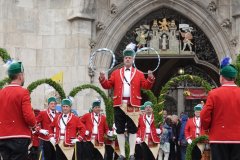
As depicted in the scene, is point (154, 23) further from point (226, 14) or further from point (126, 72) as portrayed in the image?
point (126, 72)

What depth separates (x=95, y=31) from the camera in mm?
20500

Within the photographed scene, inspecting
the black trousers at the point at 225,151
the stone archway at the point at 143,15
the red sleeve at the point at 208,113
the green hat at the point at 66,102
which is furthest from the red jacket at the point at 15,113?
the stone archway at the point at 143,15

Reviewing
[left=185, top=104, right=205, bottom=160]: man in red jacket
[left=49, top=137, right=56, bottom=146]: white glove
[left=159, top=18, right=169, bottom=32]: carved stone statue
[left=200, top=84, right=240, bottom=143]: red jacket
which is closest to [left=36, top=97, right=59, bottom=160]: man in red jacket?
[left=49, top=137, right=56, bottom=146]: white glove

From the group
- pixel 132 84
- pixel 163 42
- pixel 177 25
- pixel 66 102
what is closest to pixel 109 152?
pixel 66 102

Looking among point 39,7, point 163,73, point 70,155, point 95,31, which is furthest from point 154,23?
point 70,155

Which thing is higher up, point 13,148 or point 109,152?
point 13,148

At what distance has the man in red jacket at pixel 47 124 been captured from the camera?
13.9 meters

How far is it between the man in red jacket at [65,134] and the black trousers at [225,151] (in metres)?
5.40

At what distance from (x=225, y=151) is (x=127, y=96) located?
325cm

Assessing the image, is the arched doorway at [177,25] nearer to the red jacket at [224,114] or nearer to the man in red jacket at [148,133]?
the man in red jacket at [148,133]

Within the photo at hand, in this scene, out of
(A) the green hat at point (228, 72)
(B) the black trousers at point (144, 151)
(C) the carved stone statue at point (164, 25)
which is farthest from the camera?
(C) the carved stone statue at point (164, 25)

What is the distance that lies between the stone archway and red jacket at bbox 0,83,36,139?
1102 cm

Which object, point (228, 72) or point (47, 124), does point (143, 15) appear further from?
point (228, 72)

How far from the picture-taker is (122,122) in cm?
1161
